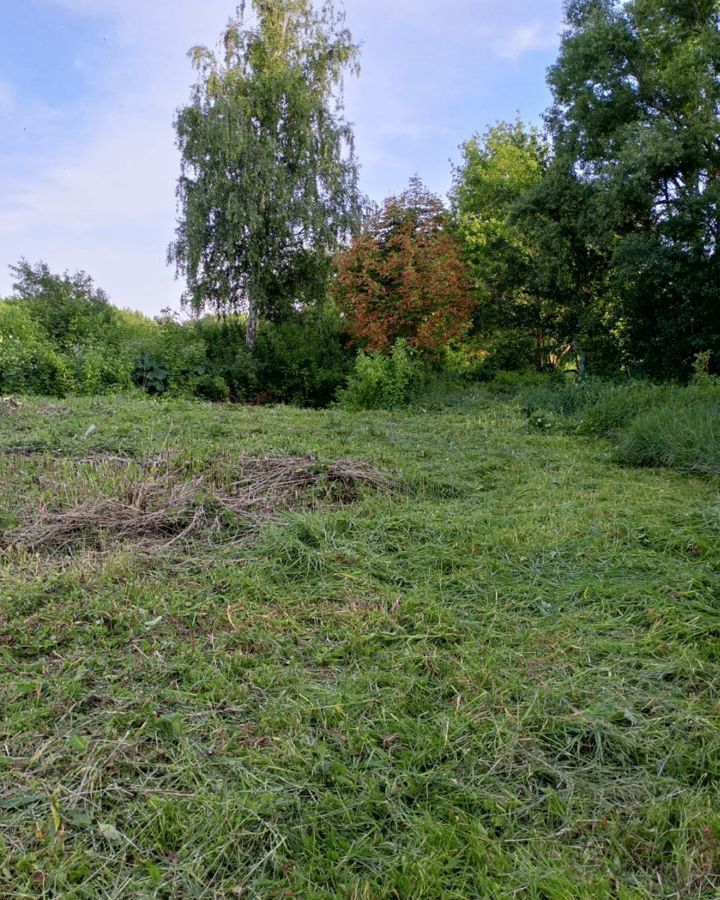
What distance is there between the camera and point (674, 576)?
2.85 m

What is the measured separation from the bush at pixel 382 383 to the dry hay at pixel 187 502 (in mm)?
4870

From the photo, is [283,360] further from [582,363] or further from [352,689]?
[352,689]

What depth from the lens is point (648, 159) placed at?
361 inches

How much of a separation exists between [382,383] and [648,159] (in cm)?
518

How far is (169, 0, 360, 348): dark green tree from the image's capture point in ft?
39.7

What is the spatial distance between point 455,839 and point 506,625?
3.69ft

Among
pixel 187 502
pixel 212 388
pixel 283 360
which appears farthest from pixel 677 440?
pixel 283 360

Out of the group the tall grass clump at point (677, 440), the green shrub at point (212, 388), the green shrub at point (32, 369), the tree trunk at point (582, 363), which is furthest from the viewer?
the tree trunk at point (582, 363)

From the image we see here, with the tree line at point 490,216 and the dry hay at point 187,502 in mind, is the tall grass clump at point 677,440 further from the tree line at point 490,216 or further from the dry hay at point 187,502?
the tree line at point 490,216

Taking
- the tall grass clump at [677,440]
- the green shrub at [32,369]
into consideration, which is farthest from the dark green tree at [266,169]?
the tall grass clump at [677,440]

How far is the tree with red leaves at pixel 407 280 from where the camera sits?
1046 centimetres

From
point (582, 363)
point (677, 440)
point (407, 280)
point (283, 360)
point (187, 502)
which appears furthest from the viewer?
point (283, 360)

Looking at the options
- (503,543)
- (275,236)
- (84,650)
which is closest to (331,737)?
(84,650)

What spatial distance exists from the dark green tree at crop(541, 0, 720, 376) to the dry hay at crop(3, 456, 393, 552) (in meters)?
7.87
